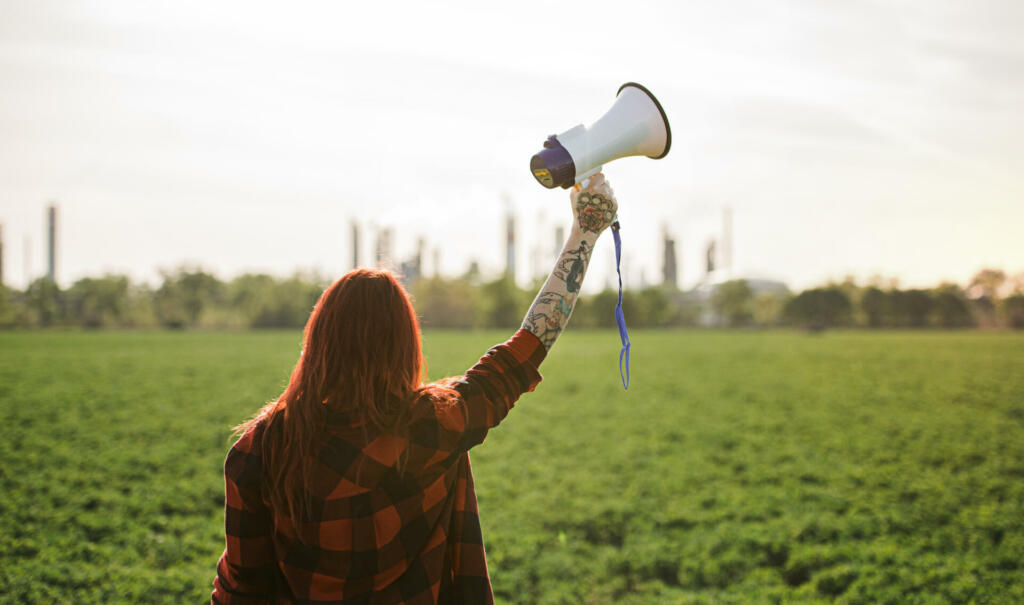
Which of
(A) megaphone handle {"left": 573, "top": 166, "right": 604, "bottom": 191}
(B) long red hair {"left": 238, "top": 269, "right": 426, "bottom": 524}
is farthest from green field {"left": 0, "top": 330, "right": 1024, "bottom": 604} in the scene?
(A) megaphone handle {"left": 573, "top": 166, "right": 604, "bottom": 191}

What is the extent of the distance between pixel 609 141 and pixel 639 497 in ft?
23.3

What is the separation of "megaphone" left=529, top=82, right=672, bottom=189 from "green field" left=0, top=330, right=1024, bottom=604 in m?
4.60

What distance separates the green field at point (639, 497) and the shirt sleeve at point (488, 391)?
171 inches

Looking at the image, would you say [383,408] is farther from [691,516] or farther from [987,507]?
[987,507]

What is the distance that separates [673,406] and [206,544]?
11.4 meters

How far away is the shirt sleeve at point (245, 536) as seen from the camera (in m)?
1.63

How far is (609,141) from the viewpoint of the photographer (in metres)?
1.91

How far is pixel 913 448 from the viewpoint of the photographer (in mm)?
11016

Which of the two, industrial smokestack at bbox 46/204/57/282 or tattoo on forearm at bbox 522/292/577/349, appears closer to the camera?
tattoo on forearm at bbox 522/292/577/349

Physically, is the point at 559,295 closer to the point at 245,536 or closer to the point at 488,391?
the point at 488,391

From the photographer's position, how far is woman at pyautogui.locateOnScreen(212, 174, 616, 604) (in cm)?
161

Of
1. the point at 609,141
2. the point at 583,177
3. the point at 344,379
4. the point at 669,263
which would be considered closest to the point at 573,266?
the point at 583,177

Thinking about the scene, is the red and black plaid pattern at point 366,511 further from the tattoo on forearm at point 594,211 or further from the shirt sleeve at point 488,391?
the tattoo on forearm at point 594,211

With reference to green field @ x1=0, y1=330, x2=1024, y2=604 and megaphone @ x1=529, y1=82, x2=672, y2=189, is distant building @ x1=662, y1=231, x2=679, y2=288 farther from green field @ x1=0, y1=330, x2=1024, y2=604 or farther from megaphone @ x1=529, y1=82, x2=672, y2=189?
megaphone @ x1=529, y1=82, x2=672, y2=189
